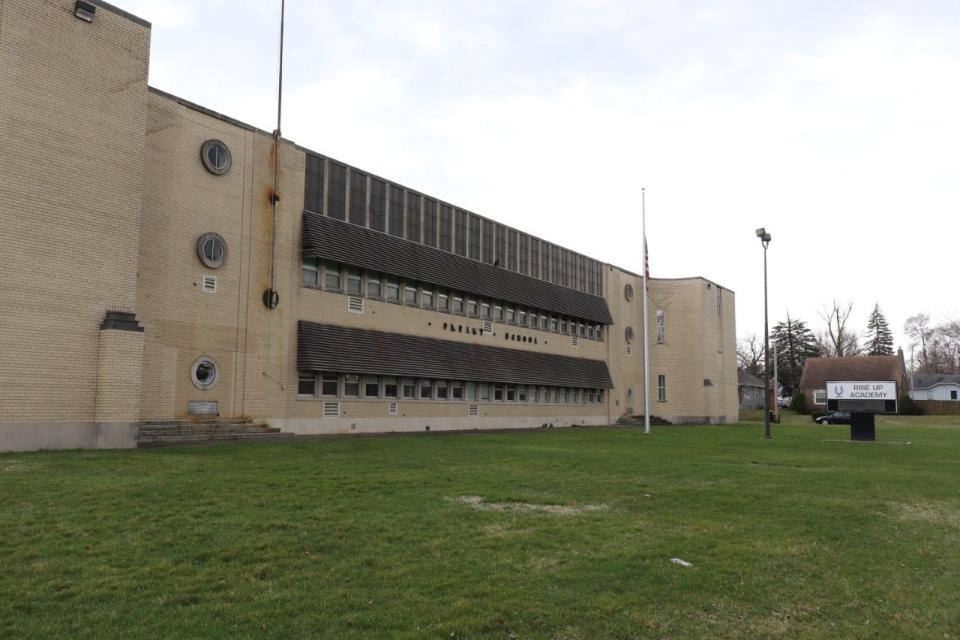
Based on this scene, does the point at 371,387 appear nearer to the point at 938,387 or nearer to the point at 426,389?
the point at 426,389

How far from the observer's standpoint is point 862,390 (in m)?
32.6

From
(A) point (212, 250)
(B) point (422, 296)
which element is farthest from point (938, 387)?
(A) point (212, 250)

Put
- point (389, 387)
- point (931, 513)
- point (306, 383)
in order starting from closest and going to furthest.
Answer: point (931, 513), point (306, 383), point (389, 387)

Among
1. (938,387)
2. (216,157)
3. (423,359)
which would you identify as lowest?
(938,387)

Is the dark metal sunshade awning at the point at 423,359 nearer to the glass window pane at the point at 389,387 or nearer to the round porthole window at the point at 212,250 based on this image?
the glass window pane at the point at 389,387

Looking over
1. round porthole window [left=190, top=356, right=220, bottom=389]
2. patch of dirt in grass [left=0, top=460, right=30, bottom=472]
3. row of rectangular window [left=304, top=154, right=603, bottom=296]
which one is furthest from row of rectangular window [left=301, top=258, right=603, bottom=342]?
patch of dirt in grass [left=0, top=460, right=30, bottom=472]

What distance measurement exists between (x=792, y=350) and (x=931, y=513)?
100293 mm

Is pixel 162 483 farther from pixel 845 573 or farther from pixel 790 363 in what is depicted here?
pixel 790 363

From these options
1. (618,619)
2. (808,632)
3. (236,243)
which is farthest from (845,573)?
(236,243)

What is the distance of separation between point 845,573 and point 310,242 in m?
24.0

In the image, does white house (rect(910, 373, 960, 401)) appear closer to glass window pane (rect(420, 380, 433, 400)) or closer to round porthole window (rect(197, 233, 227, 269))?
glass window pane (rect(420, 380, 433, 400))

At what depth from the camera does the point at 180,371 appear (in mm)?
24375

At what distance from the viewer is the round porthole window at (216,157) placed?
25.7m

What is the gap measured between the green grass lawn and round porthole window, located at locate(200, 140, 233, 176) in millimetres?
13426
